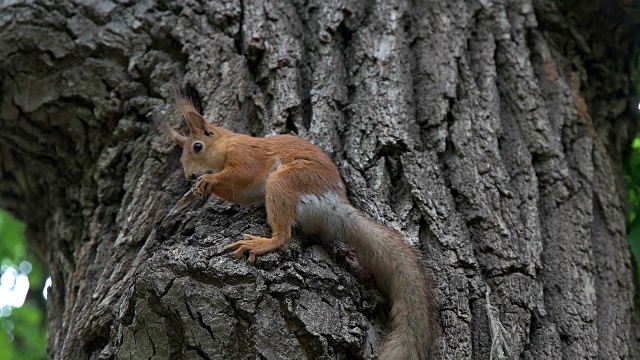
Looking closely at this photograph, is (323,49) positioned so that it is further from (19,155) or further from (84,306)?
(19,155)

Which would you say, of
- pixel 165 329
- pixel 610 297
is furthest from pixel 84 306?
pixel 610 297

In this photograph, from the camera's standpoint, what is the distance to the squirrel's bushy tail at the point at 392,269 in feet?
7.84

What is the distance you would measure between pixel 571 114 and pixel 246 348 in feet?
6.53

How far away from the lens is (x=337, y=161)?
2975mm

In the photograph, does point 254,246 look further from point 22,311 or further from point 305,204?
point 22,311

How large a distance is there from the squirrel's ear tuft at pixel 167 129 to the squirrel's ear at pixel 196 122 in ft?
0.46

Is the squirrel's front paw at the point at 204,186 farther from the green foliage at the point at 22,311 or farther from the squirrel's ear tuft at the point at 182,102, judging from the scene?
the green foliage at the point at 22,311

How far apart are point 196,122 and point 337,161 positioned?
637 mm

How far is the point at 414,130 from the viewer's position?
3.10 metres

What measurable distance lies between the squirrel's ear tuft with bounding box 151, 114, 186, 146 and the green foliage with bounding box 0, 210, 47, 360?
4.34 meters

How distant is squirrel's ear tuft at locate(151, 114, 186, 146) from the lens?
3.27 metres

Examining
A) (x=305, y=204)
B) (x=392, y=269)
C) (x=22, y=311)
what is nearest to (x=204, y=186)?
(x=305, y=204)

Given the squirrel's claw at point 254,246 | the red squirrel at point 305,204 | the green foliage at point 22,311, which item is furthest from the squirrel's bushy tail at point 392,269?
the green foliage at point 22,311

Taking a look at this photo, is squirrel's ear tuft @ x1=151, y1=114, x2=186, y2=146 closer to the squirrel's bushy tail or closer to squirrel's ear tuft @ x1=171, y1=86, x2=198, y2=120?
squirrel's ear tuft @ x1=171, y1=86, x2=198, y2=120
